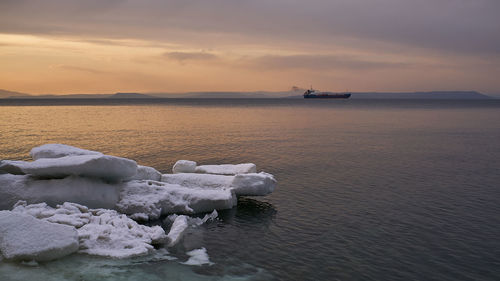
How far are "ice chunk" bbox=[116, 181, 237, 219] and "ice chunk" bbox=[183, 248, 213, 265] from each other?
14.8 feet

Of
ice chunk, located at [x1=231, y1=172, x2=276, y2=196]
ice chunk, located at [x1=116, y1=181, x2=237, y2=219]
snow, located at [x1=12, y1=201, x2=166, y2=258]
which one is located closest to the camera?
snow, located at [x1=12, y1=201, x2=166, y2=258]

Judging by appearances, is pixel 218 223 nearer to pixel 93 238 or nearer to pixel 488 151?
pixel 93 238

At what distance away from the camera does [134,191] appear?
2034 cm

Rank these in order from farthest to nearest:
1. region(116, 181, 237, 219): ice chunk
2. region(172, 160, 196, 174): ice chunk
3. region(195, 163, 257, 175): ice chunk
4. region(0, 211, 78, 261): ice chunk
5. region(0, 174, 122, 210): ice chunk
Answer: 1. region(172, 160, 196, 174): ice chunk
2. region(195, 163, 257, 175): ice chunk
3. region(116, 181, 237, 219): ice chunk
4. region(0, 174, 122, 210): ice chunk
5. region(0, 211, 78, 261): ice chunk

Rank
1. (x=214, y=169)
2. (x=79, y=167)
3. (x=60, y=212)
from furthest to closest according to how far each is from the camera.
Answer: (x=214, y=169)
(x=79, y=167)
(x=60, y=212)

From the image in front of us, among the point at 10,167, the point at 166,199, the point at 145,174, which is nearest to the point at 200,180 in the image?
the point at 145,174

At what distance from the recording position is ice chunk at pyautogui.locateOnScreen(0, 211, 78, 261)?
13523 millimetres

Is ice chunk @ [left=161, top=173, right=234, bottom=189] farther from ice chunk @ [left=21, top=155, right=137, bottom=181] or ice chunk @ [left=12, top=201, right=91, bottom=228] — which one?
ice chunk @ [left=12, top=201, right=91, bottom=228]

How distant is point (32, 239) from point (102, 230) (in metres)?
2.58

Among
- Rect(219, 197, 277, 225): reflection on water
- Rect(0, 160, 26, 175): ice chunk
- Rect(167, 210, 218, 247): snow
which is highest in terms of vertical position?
Rect(0, 160, 26, 175): ice chunk

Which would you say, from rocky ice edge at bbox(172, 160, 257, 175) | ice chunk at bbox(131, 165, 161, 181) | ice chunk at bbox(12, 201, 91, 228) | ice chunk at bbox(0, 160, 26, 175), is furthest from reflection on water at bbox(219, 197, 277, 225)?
ice chunk at bbox(0, 160, 26, 175)

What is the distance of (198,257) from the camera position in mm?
15188

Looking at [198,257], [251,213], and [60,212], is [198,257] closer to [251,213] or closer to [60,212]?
[251,213]

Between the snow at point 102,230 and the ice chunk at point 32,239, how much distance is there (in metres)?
0.60
